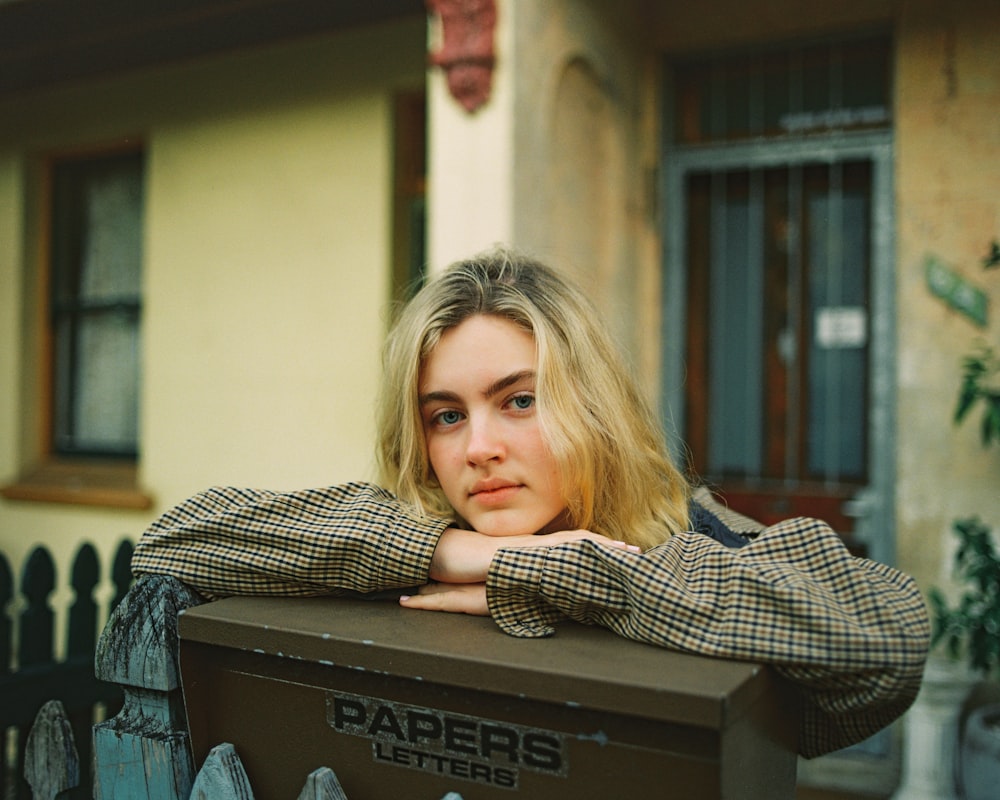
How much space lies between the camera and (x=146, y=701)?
1277 mm

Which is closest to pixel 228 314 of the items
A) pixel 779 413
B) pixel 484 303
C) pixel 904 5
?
pixel 779 413

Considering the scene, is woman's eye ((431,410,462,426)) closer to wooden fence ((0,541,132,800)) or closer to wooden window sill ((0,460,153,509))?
wooden fence ((0,541,132,800))

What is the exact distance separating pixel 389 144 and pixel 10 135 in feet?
9.36

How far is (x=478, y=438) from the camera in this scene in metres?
1.31

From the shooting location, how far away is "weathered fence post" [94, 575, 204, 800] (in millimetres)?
1249

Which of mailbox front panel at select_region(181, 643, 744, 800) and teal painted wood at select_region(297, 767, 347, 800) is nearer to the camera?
mailbox front panel at select_region(181, 643, 744, 800)

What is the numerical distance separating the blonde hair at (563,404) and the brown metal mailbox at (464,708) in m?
0.27

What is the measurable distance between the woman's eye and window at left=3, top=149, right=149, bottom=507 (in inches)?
178

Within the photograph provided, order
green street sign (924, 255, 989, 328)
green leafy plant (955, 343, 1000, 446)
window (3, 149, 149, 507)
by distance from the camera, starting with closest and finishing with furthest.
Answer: green leafy plant (955, 343, 1000, 446) < green street sign (924, 255, 989, 328) < window (3, 149, 149, 507)

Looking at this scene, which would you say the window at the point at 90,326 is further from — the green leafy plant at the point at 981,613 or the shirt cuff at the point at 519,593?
the shirt cuff at the point at 519,593

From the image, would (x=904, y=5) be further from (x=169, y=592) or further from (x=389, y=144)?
(x=169, y=592)

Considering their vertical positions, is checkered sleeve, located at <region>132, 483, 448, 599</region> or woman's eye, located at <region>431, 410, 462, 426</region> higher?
woman's eye, located at <region>431, 410, 462, 426</region>

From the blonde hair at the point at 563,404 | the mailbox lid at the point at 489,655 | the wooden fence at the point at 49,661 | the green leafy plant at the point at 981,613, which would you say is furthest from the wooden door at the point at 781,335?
the mailbox lid at the point at 489,655

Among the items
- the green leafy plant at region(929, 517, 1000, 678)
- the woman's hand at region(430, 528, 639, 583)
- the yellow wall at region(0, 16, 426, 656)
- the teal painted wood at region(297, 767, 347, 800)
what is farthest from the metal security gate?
the teal painted wood at region(297, 767, 347, 800)
